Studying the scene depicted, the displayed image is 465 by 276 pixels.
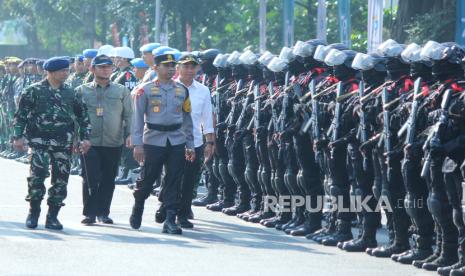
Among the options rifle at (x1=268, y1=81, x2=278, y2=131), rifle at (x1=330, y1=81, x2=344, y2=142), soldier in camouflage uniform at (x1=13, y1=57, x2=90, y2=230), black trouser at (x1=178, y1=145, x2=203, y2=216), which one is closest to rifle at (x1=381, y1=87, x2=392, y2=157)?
rifle at (x1=330, y1=81, x2=344, y2=142)

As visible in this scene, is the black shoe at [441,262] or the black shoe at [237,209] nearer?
the black shoe at [441,262]

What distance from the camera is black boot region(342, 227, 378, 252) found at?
13.1 metres

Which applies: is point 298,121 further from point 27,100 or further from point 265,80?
point 27,100

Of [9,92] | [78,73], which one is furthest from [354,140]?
[9,92]

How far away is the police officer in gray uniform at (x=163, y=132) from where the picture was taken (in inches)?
572

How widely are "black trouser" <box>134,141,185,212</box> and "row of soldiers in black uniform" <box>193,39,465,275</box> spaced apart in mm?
1133

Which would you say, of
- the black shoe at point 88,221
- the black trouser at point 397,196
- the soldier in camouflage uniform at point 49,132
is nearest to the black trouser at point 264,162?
the black shoe at point 88,221

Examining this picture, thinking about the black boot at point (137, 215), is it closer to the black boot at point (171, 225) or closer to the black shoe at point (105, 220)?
the black boot at point (171, 225)

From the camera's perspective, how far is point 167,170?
1460 cm

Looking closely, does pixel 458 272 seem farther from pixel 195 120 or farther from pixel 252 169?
pixel 252 169

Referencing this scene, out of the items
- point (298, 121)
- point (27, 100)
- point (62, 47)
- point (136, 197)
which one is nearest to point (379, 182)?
point (298, 121)

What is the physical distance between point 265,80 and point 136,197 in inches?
83.9

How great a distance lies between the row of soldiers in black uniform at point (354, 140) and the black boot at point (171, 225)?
117 cm

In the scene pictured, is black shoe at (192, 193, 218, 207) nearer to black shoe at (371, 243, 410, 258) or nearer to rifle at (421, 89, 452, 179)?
black shoe at (371, 243, 410, 258)
